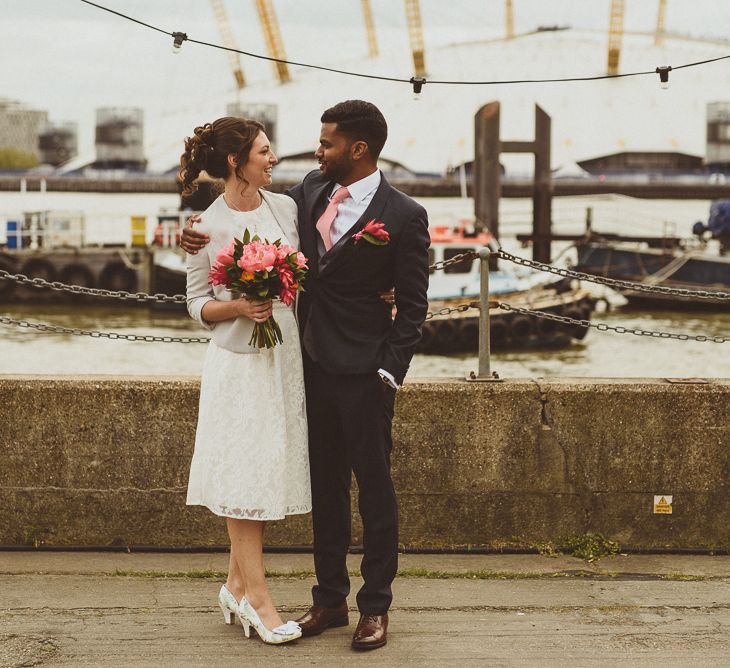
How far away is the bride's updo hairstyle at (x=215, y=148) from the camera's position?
3.95m

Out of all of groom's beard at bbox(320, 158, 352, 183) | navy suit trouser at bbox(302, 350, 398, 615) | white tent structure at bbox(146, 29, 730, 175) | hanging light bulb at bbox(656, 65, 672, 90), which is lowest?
navy suit trouser at bbox(302, 350, 398, 615)

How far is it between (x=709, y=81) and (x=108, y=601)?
342 feet

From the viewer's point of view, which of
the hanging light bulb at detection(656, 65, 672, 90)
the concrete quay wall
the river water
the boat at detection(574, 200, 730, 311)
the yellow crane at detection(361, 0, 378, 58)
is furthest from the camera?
the yellow crane at detection(361, 0, 378, 58)

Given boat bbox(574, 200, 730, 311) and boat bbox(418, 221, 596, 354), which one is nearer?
boat bbox(418, 221, 596, 354)

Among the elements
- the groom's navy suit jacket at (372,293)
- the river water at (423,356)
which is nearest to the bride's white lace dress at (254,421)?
the groom's navy suit jacket at (372,293)

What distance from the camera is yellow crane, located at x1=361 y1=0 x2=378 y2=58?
104 metres

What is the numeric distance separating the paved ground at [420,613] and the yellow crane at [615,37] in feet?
320

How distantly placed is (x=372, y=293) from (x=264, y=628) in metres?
1.14

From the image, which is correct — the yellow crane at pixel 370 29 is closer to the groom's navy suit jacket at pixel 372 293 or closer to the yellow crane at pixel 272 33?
the yellow crane at pixel 272 33

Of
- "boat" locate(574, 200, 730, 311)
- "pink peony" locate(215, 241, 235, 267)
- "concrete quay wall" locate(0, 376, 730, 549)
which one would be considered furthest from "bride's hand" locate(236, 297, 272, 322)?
"boat" locate(574, 200, 730, 311)

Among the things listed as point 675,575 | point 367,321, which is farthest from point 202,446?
point 675,575

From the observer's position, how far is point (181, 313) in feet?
113

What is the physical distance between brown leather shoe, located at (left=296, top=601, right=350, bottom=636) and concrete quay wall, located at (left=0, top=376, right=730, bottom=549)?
1074 mm

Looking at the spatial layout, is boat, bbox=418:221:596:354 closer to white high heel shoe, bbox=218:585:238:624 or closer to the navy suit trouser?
the navy suit trouser
